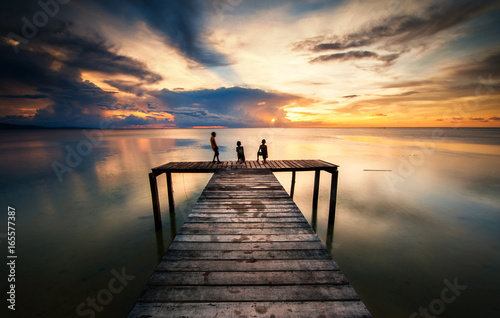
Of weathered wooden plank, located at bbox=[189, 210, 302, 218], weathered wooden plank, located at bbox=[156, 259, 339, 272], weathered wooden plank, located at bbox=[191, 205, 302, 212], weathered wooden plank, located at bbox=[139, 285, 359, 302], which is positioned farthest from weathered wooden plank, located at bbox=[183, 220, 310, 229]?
weathered wooden plank, located at bbox=[139, 285, 359, 302]

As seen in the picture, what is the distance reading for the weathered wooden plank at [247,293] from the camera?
243 cm

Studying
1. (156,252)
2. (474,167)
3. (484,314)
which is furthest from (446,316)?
(474,167)

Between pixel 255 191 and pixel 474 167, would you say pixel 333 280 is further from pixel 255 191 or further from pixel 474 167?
pixel 474 167

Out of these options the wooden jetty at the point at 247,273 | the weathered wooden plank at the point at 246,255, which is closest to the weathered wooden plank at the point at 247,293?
the wooden jetty at the point at 247,273

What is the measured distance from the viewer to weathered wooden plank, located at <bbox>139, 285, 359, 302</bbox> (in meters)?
2.43

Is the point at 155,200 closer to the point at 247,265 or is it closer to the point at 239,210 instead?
the point at 239,210

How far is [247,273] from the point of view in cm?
286

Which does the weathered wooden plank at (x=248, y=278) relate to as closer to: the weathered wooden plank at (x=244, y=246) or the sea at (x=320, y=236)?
the weathered wooden plank at (x=244, y=246)

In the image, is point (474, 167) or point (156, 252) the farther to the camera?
point (474, 167)

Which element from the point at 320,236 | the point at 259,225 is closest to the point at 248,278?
the point at 259,225

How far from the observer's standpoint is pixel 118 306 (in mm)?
5625

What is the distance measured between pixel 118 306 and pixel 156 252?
2516mm

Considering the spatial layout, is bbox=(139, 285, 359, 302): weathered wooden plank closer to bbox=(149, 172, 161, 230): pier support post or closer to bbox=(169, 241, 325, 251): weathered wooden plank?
bbox=(169, 241, 325, 251): weathered wooden plank

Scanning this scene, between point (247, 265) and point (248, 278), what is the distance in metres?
0.27
